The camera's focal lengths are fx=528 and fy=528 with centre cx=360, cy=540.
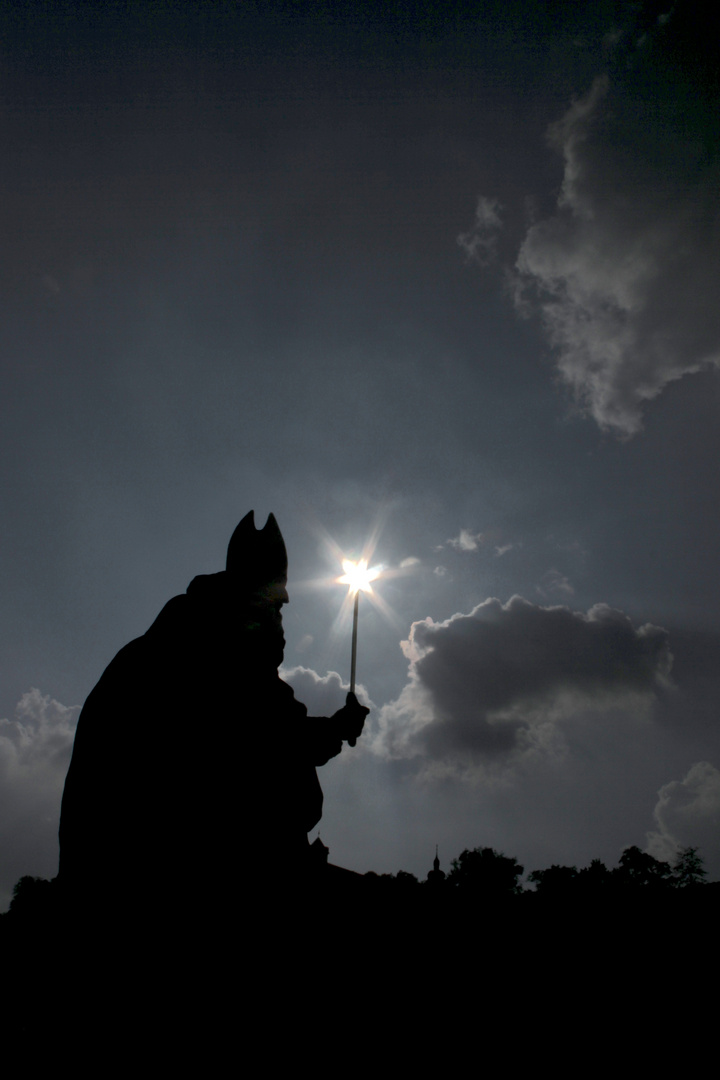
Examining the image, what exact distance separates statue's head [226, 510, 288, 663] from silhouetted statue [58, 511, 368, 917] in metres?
0.04

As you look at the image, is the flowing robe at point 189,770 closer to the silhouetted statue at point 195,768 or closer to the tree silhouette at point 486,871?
the silhouetted statue at point 195,768

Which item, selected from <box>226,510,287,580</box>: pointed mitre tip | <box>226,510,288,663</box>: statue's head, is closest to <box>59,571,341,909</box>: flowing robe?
<box>226,510,288,663</box>: statue's head

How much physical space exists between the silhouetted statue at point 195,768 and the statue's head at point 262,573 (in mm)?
37

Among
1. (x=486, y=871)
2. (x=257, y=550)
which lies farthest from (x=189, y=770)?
(x=486, y=871)

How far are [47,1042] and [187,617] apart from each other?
1885 mm

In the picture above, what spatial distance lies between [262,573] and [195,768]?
1.35 meters

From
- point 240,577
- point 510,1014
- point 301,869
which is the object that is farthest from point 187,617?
point 510,1014

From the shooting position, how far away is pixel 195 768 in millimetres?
2742

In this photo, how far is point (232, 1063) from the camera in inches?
89.0

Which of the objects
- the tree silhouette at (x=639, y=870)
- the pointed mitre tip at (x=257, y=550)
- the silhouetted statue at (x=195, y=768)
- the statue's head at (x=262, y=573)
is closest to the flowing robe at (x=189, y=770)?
the silhouetted statue at (x=195, y=768)

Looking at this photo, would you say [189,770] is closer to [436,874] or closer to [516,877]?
[436,874]

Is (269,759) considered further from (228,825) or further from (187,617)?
(187,617)

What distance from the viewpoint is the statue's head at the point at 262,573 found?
3455mm

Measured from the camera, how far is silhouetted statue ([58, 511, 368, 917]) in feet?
8.06
